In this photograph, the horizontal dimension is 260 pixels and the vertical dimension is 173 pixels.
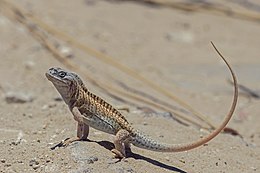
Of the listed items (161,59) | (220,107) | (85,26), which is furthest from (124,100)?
(85,26)

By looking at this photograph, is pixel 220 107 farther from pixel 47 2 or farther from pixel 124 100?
pixel 47 2

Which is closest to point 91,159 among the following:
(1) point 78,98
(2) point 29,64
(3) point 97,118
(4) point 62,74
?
(3) point 97,118

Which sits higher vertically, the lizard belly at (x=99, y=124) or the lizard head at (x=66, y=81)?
the lizard head at (x=66, y=81)

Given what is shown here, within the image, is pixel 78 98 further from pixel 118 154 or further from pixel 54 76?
pixel 118 154

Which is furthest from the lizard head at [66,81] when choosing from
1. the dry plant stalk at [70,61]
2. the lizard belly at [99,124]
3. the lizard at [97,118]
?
the dry plant stalk at [70,61]

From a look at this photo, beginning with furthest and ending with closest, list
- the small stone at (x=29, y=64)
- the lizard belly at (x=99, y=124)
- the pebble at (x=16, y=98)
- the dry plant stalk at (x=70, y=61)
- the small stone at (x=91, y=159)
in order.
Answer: the small stone at (x=29, y=64) → the dry plant stalk at (x=70, y=61) → the pebble at (x=16, y=98) → the lizard belly at (x=99, y=124) → the small stone at (x=91, y=159)

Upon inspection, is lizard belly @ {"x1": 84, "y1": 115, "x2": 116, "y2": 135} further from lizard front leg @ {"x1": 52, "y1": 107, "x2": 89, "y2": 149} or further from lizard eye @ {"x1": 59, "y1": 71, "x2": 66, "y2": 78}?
lizard eye @ {"x1": 59, "y1": 71, "x2": 66, "y2": 78}

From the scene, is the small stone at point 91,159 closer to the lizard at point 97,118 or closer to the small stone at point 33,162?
the lizard at point 97,118
